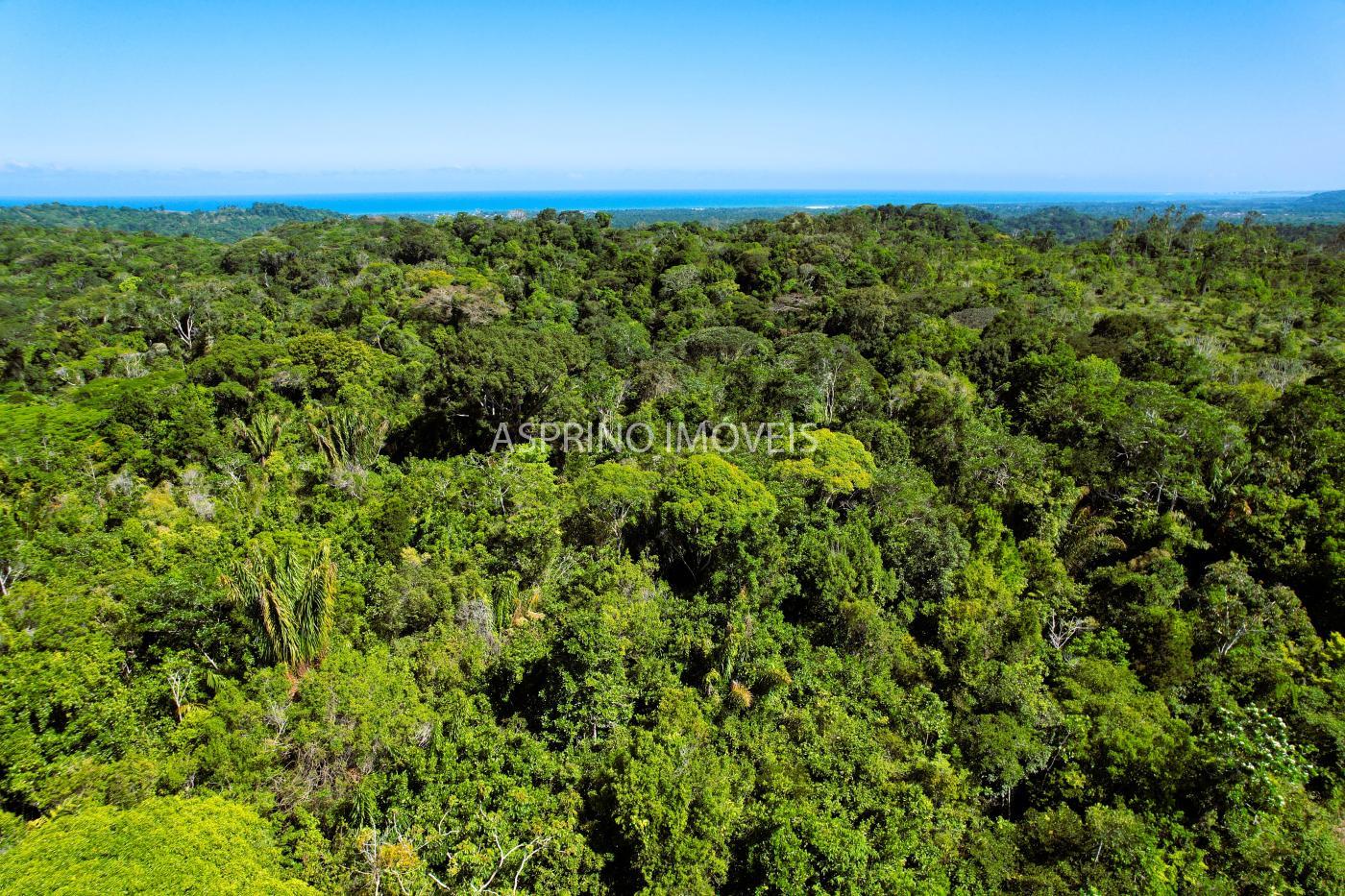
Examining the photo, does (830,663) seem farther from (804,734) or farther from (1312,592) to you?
(1312,592)

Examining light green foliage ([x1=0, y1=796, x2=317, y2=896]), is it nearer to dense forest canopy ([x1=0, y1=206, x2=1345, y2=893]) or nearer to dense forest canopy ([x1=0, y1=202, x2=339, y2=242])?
dense forest canopy ([x1=0, y1=206, x2=1345, y2=893])

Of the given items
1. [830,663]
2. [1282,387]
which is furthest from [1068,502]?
[1282,387]

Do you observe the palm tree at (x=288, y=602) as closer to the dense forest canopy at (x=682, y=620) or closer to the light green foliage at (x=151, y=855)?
the dense forest canopy at (x=682, y=620)

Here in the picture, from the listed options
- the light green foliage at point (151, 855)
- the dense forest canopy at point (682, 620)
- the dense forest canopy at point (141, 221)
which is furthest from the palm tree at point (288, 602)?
the dense forest canopy at point (141, 221)

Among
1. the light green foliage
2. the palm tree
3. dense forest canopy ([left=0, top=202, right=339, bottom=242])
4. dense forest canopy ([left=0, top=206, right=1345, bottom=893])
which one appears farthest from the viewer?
dense forest canopy ([left=0, top=202, right=339, bottom=242])

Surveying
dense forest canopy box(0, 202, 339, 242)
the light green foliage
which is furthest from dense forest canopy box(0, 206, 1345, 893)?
dense forest canopy box(0, 202, 339, 242)

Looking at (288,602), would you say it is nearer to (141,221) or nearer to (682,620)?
(682,620)
